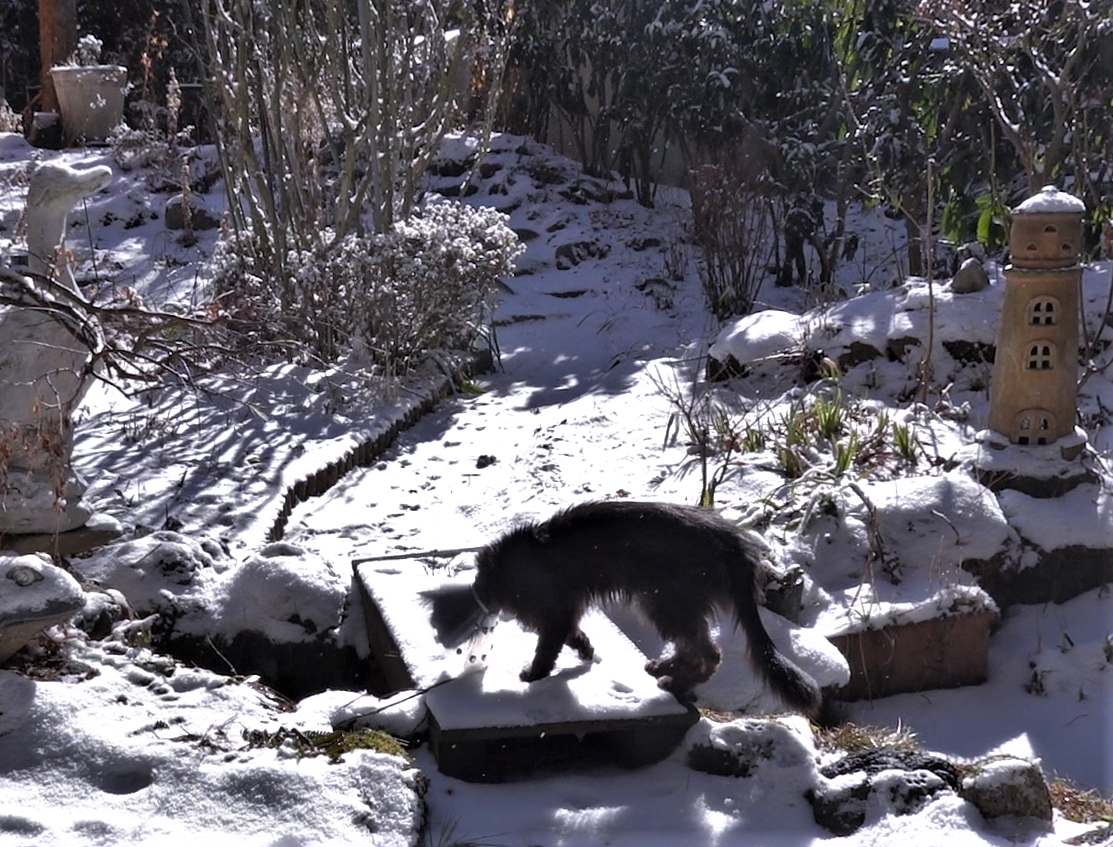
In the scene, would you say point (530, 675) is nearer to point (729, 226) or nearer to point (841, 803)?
point (841, 803)

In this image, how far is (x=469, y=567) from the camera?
13.2ft

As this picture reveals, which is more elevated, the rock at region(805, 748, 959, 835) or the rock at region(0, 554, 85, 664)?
the rock at region(0, 554, 85, 664)

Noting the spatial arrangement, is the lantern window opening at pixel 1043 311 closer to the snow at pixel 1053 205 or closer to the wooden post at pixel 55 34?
the snow at pixel 1053 205

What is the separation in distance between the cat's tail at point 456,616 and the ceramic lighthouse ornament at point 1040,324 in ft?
10.0

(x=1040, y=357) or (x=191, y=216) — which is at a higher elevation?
(x=191, y=216)

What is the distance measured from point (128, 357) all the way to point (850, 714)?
9.34 feet

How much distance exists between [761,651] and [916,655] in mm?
1718

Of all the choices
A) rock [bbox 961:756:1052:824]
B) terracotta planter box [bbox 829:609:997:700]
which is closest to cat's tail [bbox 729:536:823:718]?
rock [bbox 961:756:1052:824]

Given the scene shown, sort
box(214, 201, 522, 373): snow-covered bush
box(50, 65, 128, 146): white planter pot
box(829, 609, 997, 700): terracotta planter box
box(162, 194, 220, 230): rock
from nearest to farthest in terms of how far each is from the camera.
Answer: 1. box(829, 609, 997, 700): terracotta planter box
2. box(214, 201, 522, 373): snow-covered bush
3. box(162, 194, 220, 230): rock
4. box(50, 65, 128, 146): white planter pot

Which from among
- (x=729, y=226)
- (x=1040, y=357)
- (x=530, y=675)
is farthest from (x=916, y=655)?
(x=729, y=226)

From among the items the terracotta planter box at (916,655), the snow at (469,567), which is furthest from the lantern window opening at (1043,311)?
the terracotta planter box at (916,655)

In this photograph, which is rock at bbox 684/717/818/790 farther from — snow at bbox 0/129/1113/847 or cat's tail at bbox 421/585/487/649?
cat's tail at bbox 421/585/487/649

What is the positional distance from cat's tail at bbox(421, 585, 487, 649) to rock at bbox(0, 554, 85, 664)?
93cm

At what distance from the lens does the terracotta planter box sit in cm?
439
